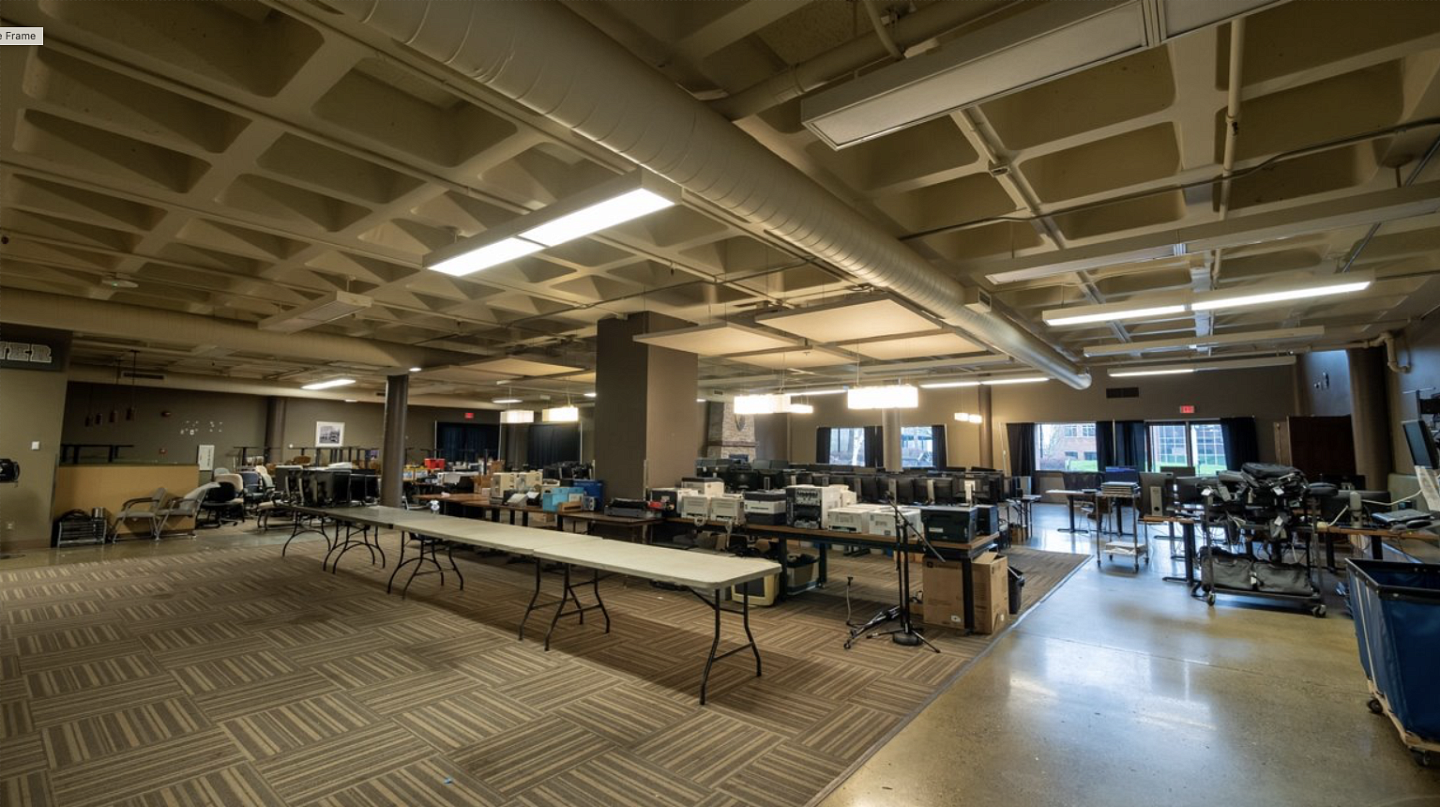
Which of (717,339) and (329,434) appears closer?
(717,339)

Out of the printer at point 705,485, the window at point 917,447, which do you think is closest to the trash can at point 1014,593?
the printer at point 705,485

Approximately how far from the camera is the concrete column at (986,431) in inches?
522

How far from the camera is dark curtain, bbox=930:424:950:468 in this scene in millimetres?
14086

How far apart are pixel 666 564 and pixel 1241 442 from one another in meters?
12.7

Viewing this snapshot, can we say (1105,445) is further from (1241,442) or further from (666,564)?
(666,564)

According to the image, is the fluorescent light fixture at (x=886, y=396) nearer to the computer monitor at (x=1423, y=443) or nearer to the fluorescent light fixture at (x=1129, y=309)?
the fluorescent light fixture at (x=1129, y=309)

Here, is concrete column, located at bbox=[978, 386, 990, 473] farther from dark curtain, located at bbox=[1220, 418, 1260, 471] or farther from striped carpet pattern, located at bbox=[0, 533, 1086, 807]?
striped carpet pattern, located at bbox=[0, 533, 1086, 807]

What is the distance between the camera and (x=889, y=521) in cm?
450

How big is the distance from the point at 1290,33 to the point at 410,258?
17.9ft

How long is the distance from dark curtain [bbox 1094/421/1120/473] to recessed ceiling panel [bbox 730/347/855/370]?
24.8 feet

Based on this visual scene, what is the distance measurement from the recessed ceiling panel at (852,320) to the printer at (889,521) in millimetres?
1672

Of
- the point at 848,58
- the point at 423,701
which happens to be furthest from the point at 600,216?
the point at 423,701

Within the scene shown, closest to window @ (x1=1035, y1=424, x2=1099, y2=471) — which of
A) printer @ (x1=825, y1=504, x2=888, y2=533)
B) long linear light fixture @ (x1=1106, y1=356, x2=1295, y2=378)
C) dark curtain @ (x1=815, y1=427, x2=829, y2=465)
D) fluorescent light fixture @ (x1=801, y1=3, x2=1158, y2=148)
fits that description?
long linear light fixture @ (x1=1106, y1=356, x2=1295, y2=378)

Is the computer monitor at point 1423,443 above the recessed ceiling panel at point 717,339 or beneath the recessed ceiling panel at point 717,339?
beneath
